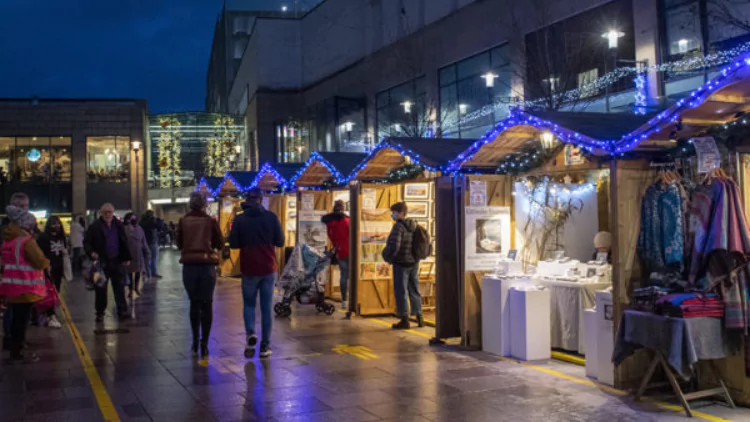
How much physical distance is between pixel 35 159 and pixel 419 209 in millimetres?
37106

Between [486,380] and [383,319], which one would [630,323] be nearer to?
[486,380]

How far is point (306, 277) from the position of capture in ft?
44.4

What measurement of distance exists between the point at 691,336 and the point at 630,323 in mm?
620

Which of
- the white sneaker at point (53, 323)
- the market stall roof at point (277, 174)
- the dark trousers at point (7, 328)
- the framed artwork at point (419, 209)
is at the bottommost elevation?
the white sneaker at point (53, 323)

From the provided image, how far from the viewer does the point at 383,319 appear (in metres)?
12.8

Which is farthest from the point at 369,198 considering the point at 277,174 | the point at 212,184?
the point at 212,184

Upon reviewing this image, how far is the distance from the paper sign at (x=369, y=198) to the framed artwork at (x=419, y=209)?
0.61 metres

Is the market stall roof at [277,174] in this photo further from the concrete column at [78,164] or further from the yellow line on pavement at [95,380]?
the concrete column at [78,164]

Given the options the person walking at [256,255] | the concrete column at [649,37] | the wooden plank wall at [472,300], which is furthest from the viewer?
the concrete column at [649,37]

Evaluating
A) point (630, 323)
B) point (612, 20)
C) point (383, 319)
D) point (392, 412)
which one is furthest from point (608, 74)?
point (392, 412)

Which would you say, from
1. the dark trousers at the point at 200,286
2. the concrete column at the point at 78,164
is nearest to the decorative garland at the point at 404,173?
→ the dark trousers at the point at 200,286

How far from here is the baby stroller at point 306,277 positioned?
13398 mm

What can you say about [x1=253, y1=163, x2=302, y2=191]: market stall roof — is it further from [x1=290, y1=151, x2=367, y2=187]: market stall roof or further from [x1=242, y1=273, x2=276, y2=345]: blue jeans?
[x1=242, y1=273, x2=276, y2=345]: blue jeans

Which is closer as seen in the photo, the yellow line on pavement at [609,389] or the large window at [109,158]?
the yellow line on pavement at [609,389]
